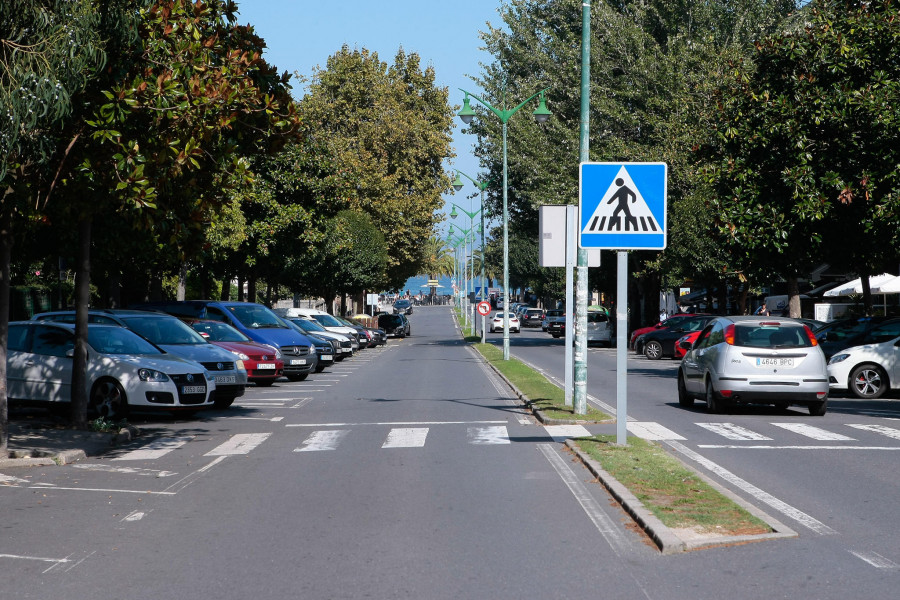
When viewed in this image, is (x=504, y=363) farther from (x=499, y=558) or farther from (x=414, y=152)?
(x=414, y=152)

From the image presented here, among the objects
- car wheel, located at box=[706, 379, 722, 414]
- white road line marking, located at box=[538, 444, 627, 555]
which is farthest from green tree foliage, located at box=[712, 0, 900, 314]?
white road line marking, located at box=[538, 444, 627, 555]

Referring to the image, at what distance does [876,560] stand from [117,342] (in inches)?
525

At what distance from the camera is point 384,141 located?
62844 mm

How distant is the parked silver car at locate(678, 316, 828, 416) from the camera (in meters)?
17.0

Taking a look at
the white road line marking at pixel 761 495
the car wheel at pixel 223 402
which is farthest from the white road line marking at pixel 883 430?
the car wheel at pixel 223 402

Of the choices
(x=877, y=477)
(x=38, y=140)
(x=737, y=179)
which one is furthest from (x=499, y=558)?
(x=737, y=179)

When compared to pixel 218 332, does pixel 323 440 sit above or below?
below

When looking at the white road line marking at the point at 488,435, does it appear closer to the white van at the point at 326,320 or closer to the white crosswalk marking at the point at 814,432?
the white crosswalk marking at the point at 814,432

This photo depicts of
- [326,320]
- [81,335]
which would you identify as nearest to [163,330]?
[81,335]

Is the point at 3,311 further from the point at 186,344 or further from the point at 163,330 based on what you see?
the point at 163,330

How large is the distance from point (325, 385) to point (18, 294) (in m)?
13.8

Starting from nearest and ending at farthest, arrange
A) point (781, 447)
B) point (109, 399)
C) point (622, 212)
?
point (622, 212) → point (781, 447) → point (109, 399)

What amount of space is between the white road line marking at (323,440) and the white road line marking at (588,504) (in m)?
2.84

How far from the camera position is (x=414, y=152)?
63219 millimetres
